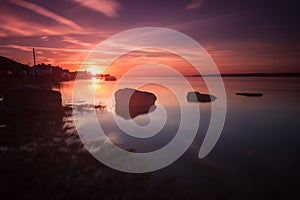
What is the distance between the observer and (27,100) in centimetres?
3381

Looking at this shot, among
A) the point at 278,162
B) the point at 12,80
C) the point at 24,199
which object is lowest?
the point at 278,162

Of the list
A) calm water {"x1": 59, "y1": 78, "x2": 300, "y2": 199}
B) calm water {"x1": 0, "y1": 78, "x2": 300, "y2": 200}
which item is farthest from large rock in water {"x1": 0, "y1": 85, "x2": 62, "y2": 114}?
calm water {"x1": 59, "y1": 78, "x2": 300, "y2": 199}

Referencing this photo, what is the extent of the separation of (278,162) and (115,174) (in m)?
13.5

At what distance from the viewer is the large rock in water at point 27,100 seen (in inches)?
1303

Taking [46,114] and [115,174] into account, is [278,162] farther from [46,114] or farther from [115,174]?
[46,114]

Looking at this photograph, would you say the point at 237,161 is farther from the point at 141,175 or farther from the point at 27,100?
the point at 27,100

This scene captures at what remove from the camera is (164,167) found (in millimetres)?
15734

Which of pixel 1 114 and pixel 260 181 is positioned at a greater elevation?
pixel 1 114

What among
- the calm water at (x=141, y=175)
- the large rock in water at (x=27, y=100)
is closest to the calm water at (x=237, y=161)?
the calm water at (x=141, y=175)

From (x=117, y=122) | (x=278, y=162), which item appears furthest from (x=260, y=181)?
(x=117, y=122)

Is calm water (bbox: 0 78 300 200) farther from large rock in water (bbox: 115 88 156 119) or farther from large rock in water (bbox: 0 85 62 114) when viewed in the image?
large rock in water (bbox: 115 88 156 119)

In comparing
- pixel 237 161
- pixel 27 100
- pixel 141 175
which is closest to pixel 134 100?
pixel 27 100

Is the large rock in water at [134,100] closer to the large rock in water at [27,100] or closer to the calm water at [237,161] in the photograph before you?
the large rock in water at [27,100]

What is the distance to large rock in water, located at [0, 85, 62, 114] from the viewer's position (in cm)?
3309
